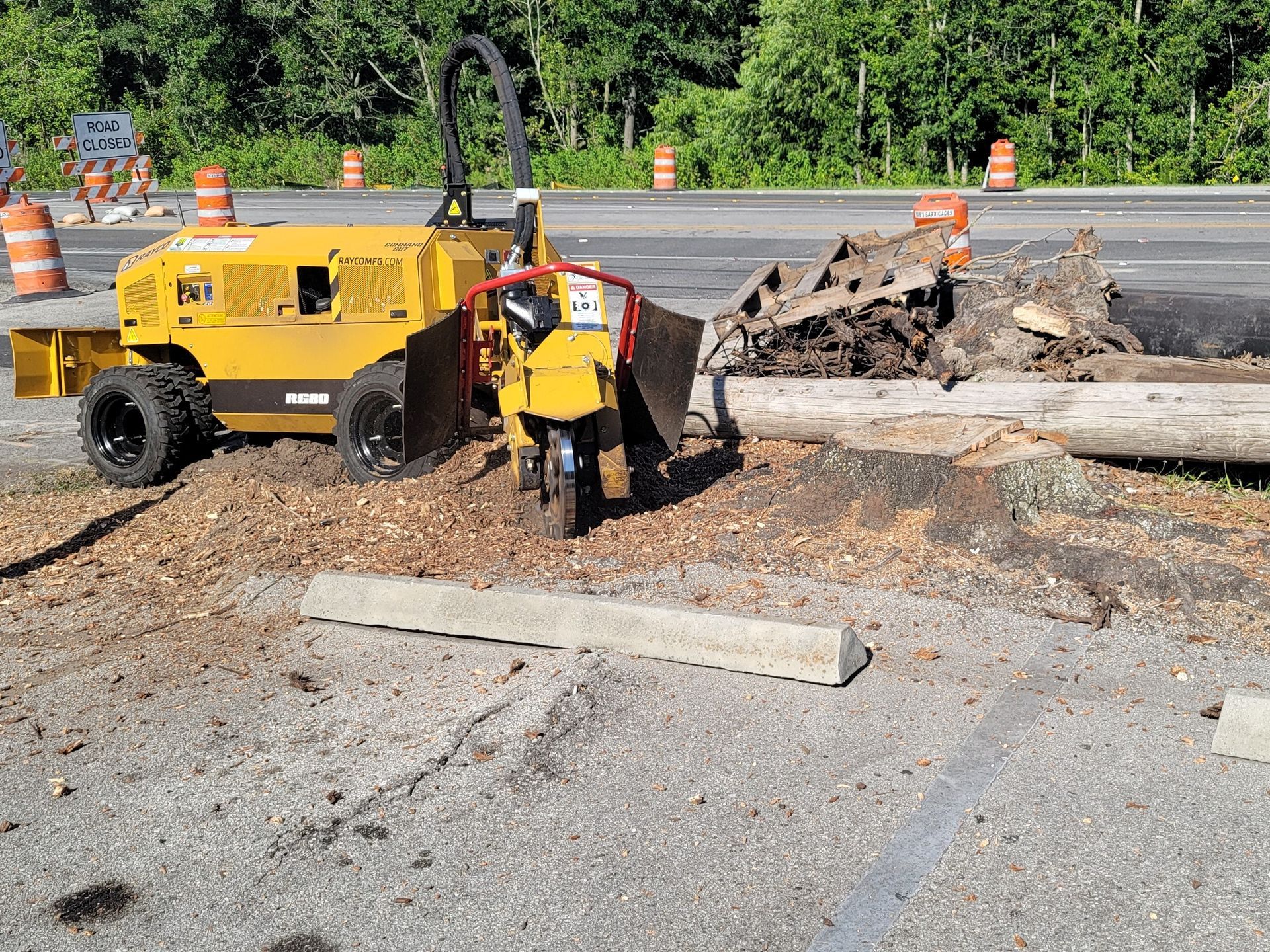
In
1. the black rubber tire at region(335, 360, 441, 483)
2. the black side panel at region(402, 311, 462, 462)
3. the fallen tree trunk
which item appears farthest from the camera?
the black rubber tire at region(335, 360, 441, 483)

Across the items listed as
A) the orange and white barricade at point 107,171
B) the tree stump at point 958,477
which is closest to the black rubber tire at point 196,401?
the tree stump at point 958,477

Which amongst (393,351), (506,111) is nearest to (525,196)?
(506,111)

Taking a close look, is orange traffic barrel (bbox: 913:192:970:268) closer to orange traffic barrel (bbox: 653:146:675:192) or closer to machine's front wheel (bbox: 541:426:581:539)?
machine's front wheel (bbox: 541:426:581:539)

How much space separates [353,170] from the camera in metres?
33.4

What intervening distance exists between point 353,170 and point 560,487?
93.9 feet

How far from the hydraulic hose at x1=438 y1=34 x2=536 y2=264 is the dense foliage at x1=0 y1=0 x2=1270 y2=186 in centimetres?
2129

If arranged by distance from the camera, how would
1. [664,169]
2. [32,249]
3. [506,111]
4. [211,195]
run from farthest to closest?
[664,169], [211,195], [32,249], [506,111]

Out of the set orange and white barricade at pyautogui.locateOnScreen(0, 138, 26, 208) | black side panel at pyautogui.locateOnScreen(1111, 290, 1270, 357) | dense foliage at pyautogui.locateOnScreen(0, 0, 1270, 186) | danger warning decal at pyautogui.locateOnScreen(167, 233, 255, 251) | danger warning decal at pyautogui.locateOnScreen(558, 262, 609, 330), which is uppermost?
dense foliage at pyautogui.locateOnScreen(0, 0, 1270, 186)

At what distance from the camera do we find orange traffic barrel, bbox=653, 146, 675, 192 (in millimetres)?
28922

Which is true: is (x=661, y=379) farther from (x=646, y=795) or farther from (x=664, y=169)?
(x=664, y=169)

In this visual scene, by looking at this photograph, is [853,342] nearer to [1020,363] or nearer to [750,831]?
[1020,363]

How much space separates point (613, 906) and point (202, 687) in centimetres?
261

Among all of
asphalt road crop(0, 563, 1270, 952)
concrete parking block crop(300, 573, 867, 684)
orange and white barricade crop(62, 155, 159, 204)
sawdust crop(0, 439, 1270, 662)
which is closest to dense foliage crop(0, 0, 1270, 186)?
orange and white barricade crop(62, 155, 159, 204)

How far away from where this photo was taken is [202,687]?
5.70 metres
